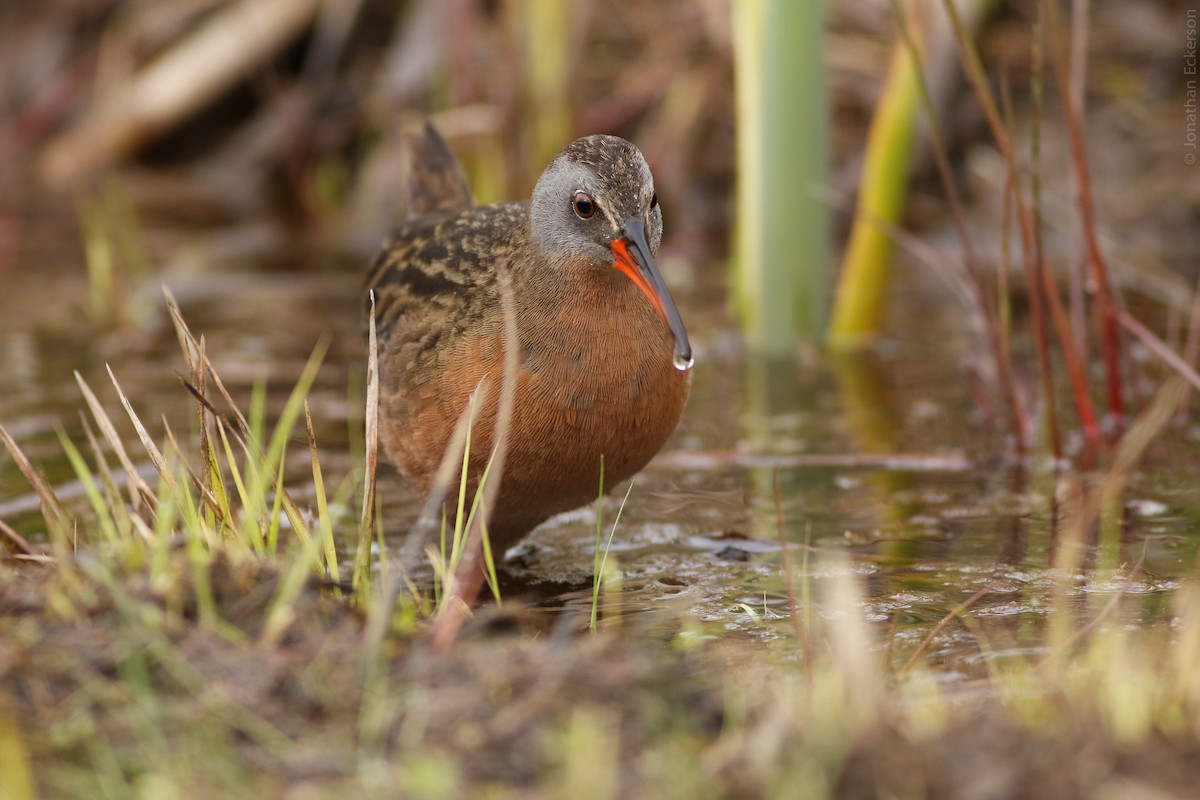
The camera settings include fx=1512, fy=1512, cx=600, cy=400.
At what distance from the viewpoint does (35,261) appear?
804cm

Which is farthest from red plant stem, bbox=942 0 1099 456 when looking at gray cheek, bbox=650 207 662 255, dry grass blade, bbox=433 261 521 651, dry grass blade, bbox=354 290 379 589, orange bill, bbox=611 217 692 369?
dry grass blade, bbox=354 290 379 589

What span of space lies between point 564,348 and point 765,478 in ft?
4.18

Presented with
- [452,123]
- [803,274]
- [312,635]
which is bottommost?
[312,635]

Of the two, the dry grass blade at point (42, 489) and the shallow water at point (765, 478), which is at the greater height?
the dry grass blade at point (42, 489)

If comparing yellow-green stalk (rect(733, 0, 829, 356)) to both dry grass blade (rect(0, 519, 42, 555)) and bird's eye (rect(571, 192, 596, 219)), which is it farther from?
Answer: dry grass blade (rect(0, 519, 42, 555))

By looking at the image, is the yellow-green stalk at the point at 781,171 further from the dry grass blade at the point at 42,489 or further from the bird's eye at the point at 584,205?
the dry grass blade at the point at 42,489

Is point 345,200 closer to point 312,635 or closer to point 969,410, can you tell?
point 969,410

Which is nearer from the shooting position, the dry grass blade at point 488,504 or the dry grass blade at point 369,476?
the dry grass blade at point 488,504

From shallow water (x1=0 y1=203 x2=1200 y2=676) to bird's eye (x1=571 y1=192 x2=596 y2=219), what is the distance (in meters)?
0.93

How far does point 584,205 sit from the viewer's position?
3.93 m

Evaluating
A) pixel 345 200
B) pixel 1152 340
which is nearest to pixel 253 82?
pixel 345 200

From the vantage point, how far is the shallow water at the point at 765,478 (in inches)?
144

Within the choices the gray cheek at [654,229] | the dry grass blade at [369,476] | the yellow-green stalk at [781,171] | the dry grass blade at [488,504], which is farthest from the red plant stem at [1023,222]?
the dry grass blade at [369,476]

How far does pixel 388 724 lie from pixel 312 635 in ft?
1.01
